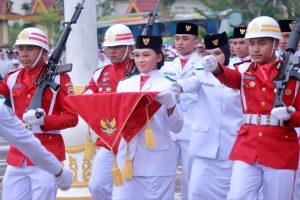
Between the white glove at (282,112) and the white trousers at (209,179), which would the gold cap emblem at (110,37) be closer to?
the white trousers at (209,179)

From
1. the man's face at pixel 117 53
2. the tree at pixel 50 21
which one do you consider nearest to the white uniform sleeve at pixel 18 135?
the man's face at pixel 117 53

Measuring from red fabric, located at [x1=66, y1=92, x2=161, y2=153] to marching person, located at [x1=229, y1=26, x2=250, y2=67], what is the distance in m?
2.40

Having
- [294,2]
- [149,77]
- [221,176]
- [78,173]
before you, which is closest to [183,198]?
[221,176]

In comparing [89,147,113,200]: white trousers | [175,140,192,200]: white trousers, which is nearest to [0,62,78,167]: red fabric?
[89,147,113,200]: white trousers

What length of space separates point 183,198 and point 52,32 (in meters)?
58.1

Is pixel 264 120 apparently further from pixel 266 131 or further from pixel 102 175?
pixel 102 175

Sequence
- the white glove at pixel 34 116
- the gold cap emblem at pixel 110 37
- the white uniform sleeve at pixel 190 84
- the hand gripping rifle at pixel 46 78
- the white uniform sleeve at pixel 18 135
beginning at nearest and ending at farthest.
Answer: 1. the white uniform sleeve at pixel 18 135
2. the white glove at pixel 34 116
3. the hand gripping rifle at pixel 46 78
4. the white uniform sleeve at pixel 190 84
5. the gold cap emblem at pixel 110 37

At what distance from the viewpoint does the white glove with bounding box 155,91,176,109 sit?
28.2 ft

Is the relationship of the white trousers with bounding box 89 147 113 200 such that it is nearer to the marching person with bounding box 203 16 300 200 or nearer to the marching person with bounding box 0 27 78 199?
the marching person with bounding box 0 27 78 199

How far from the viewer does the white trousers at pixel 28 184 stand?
28.8 feet

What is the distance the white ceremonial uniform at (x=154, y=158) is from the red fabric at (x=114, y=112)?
0.38 feet

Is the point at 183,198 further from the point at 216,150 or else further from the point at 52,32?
the point at 52,32

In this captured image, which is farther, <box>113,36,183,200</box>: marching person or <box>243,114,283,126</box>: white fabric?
<box>113,36,183,200</box>: marching person

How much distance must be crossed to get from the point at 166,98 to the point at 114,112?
55 cm
